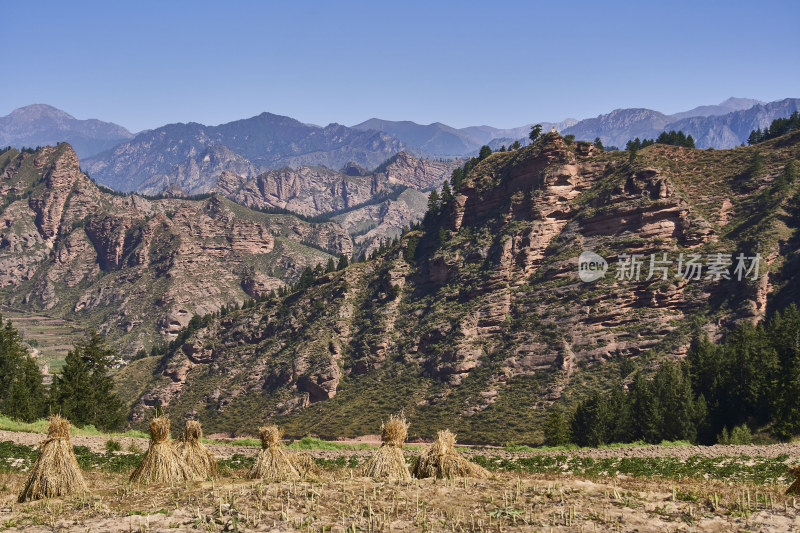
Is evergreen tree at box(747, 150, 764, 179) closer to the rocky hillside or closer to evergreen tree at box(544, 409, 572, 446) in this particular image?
the rocky hillside

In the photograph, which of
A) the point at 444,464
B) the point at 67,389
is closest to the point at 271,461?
the point at 444,464

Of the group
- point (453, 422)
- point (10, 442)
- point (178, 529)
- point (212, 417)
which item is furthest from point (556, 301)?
point (178, 529)

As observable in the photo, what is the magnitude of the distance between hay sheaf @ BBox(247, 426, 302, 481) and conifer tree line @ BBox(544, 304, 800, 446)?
46.4 m

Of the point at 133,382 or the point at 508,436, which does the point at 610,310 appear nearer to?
the point at 508,436

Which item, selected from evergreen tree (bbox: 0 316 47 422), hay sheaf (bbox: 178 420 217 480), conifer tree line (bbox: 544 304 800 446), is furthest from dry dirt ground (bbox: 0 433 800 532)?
evergreen tree (bbox: 0 316 47 422)

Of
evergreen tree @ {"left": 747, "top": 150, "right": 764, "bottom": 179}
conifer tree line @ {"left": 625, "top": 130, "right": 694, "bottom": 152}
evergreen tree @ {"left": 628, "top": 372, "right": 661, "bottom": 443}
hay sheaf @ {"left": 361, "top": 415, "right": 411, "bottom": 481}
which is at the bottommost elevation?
evergreen tree @ {"left": 628, "top": 372, "right": 661, "bottom": 443}

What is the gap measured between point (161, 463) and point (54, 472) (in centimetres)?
392

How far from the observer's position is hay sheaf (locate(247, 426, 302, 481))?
85.1 feet

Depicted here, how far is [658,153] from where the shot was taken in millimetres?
132625

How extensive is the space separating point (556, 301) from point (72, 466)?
101 m

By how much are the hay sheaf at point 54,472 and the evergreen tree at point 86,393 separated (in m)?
49.2

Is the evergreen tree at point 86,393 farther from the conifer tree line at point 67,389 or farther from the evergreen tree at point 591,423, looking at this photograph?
the evergreen tree at point 591,423

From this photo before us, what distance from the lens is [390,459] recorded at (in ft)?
85.2

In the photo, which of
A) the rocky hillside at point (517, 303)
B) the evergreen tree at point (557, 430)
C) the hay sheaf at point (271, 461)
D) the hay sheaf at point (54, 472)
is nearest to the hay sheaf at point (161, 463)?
the hay sheaf at point (54, 472)
